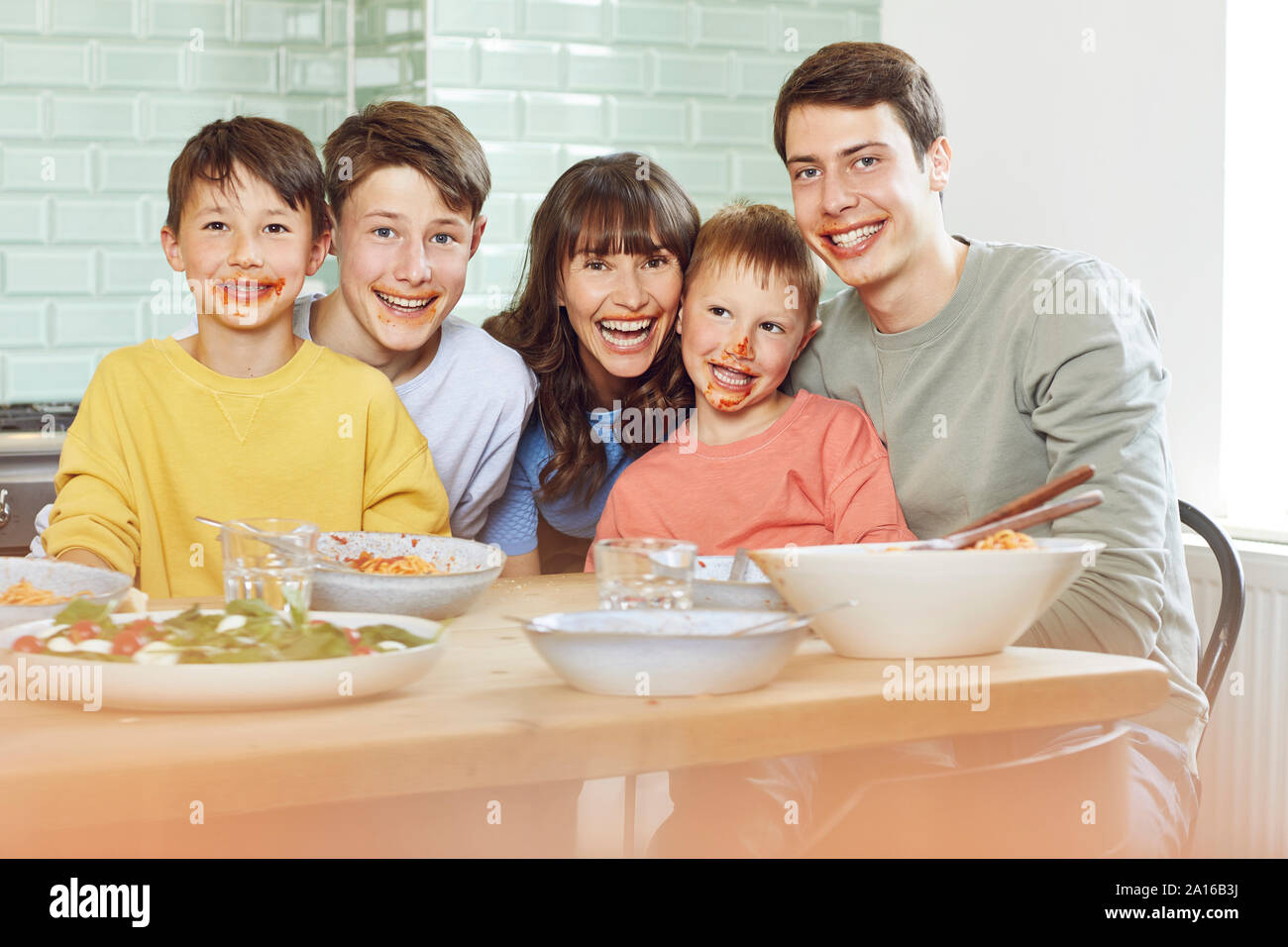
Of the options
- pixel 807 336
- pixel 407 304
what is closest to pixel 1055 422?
pixel 807 336

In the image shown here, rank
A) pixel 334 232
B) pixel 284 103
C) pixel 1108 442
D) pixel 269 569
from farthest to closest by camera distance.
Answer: pixel 284 103 < pixel 334 232 < pixel 1108 442 < pixel 269 569

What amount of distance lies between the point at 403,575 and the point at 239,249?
760 millimetres

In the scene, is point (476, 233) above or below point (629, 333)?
above

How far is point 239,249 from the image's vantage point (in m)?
1.82

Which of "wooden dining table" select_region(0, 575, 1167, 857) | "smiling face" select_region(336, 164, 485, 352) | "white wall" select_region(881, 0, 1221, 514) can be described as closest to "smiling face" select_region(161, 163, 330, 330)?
"smiling face" select_region(336, 164, 485, 352)

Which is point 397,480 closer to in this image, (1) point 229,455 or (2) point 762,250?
(1) point 229,455

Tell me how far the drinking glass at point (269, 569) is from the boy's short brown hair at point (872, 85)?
111 cm

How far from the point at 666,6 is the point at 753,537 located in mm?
1867

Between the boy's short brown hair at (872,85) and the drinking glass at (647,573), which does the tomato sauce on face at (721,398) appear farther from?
the drinking glass at (647,573)

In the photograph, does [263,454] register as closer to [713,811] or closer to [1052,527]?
[713,811]

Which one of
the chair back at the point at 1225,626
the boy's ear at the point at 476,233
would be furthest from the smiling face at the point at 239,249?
the chair back at the point at 1225,626

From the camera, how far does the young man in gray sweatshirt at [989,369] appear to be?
1.53 metres

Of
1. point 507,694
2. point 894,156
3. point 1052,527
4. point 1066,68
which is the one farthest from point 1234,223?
point 507,694
